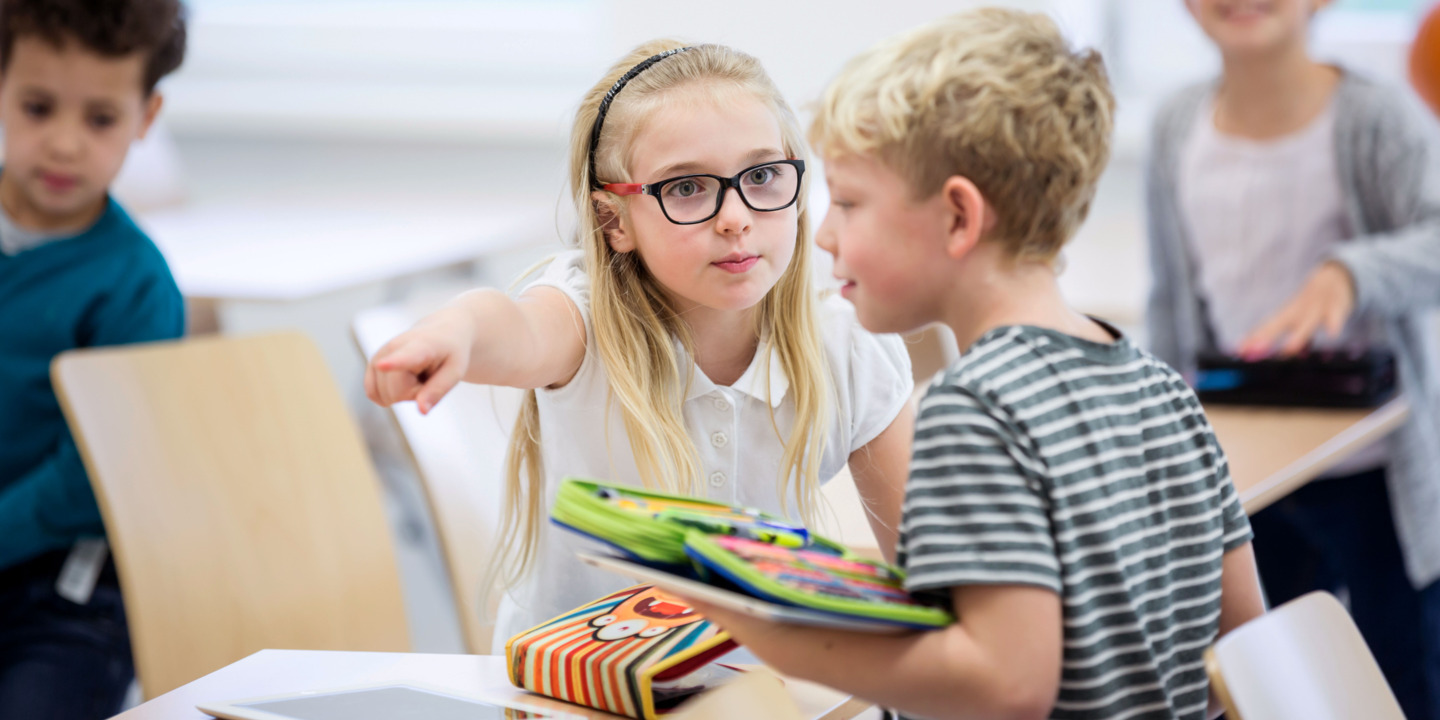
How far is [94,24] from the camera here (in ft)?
4.65

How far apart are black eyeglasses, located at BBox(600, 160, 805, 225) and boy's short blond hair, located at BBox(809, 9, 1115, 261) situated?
0.21 meters

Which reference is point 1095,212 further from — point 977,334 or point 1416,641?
point 977,334

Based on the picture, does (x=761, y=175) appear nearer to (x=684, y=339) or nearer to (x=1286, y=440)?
(x=684, y=339)

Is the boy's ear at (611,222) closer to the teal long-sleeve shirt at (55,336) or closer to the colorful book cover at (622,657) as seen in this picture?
the colorful book cover at (622,657)

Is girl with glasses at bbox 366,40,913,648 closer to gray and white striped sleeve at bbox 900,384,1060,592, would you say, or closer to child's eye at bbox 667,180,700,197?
child's eye at bbox 667,180,700,197

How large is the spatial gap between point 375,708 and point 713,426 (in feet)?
1.29

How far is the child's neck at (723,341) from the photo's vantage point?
1.12 metres

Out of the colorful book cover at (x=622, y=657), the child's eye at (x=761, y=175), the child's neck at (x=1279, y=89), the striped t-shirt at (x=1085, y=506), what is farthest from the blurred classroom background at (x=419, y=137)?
the striped t-shirt at (x=1085, y=506)

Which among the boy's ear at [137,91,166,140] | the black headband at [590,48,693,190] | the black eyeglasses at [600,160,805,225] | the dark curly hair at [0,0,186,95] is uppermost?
the dark curly hair at [0,0,186,95]

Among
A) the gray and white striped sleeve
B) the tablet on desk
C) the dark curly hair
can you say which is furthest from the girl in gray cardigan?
the dark curly hair

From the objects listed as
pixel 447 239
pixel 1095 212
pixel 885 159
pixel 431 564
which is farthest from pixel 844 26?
pixel 885 159

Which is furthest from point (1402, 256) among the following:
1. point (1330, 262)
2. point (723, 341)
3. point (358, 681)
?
point (358, 681)

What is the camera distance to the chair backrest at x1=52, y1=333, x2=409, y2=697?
1.35 meters

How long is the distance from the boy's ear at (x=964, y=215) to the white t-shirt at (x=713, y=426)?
0.36 metres
